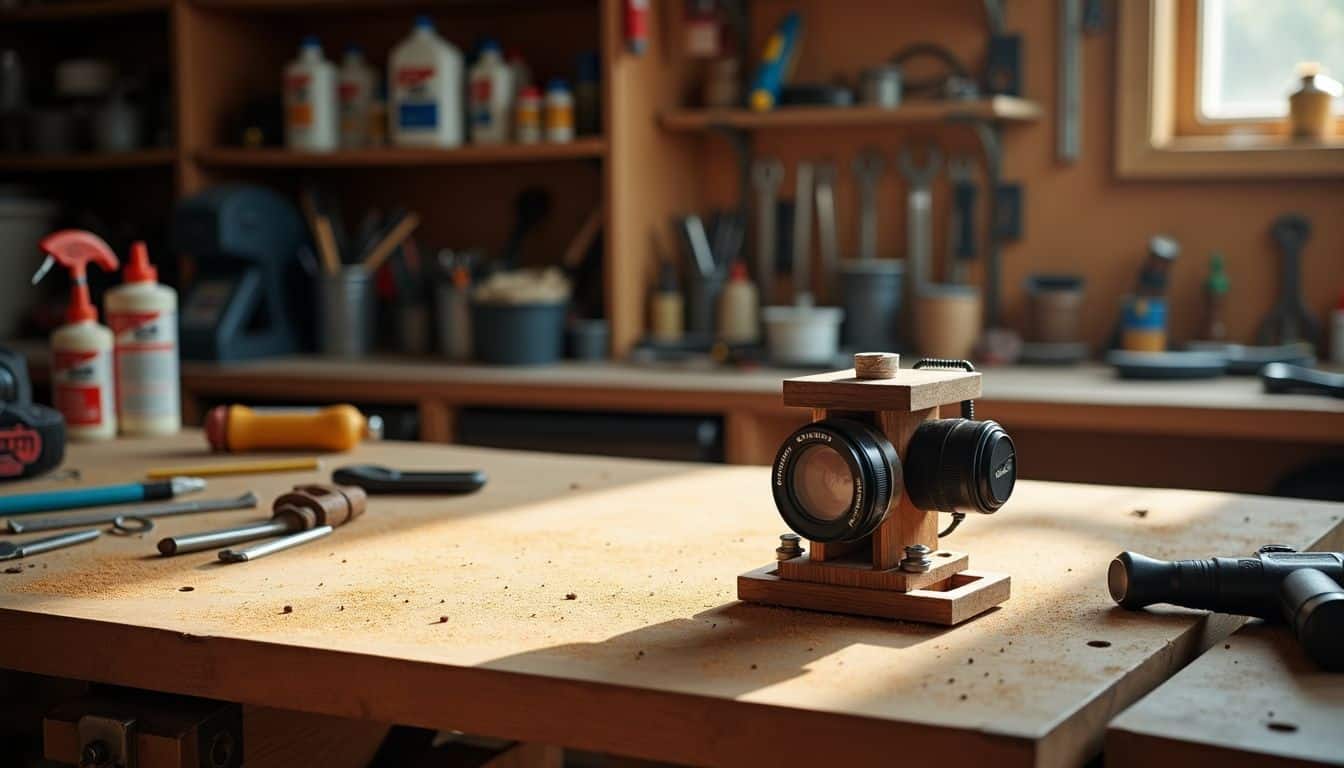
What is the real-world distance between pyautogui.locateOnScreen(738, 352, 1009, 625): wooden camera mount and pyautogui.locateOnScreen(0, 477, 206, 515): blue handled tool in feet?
2.29

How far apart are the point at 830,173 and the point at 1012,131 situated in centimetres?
40

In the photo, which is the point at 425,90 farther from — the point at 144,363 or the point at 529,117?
the point at 144,363

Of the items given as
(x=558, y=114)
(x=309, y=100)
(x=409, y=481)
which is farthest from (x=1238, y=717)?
(x=309, y=100)

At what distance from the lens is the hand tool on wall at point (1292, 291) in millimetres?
2865

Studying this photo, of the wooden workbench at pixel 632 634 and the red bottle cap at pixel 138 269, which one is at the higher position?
the red bottle cap at pixel 138 269

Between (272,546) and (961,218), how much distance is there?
214 cm

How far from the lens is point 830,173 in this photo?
3.26 meters

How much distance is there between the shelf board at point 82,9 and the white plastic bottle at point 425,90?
1.97ft

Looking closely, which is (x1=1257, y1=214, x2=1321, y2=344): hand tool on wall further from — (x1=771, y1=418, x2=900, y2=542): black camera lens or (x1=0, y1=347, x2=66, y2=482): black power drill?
(x1=0, y1=347, x2=66, y2=482): black power drill

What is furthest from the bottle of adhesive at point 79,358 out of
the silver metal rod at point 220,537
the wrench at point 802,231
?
the wrench at point 802,231

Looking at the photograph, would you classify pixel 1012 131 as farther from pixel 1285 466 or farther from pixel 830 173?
pixel 1285 466

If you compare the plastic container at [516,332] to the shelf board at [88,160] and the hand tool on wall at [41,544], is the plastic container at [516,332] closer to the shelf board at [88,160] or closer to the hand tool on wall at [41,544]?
the shelf board at [88,160]

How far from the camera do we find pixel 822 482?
3.52 ft

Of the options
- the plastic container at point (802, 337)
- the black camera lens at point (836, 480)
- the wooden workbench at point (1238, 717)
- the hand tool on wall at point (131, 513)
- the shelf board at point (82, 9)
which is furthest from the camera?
the shelf board at point (82, 9)
